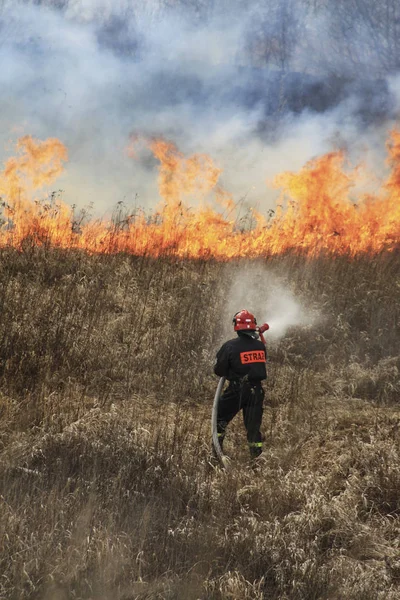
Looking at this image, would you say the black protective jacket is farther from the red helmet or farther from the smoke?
the smoke

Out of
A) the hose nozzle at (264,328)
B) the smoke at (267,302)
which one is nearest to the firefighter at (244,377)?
the hose nozzle at (264,328)

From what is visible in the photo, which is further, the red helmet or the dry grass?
the red helmet

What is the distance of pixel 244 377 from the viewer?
6086mm

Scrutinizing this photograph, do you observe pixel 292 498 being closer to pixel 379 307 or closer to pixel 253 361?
pixel 253 361

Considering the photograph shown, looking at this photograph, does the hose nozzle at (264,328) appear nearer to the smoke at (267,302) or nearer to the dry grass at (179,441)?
the dry grass at (179,441)

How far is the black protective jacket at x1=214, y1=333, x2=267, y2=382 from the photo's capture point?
6.12 meters

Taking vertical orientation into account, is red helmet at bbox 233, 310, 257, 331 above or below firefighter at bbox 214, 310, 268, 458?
above

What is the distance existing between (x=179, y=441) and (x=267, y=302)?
4.92 m

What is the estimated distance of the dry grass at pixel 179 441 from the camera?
357 cm

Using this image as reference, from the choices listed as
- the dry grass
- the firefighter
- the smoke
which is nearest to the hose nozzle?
the firefighter

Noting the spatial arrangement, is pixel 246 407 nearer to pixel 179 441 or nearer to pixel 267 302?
pixel 179 441

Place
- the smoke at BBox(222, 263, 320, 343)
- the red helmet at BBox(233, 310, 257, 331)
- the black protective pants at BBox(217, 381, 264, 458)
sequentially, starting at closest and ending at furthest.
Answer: the black protective pants at BBox(217, 381, 264, 458)
the red helmet at BBox(233, 310, 257, 331)
the smoke at BBox(222, 263, 320, 343)

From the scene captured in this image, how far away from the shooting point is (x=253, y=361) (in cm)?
614

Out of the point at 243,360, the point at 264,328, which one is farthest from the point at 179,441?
the point at 264,328
